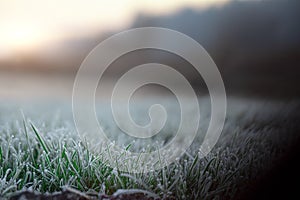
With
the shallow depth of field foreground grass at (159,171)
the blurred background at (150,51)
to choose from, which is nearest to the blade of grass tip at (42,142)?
the shallow depth of field foreground grass at (159,171)

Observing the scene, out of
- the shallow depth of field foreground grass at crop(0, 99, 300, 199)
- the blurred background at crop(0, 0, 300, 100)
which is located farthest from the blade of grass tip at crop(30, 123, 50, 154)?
the blurred background at crop(0, 0, 300, 100)

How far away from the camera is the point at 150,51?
1.10 meters

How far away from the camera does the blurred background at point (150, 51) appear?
108 centimetres

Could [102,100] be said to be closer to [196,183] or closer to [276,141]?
[196,183]

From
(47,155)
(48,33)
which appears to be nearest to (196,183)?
(47,155)

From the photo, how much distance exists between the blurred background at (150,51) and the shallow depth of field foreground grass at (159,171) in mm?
60

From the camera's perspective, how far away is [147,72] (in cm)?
111

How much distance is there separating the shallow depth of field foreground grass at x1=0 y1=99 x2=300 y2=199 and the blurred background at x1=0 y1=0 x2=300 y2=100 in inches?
2.4

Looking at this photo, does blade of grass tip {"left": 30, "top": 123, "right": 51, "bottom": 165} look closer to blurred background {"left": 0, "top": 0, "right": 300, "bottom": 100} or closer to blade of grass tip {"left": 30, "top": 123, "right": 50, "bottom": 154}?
blade of grass tip {"left": 30, "top": 123, "right": 50, "bottom": 154}

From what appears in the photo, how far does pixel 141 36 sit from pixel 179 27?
0.34 ft

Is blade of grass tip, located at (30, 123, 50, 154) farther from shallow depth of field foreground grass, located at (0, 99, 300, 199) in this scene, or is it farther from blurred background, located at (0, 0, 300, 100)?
blurred background, located at (0, 0, 300, 100)

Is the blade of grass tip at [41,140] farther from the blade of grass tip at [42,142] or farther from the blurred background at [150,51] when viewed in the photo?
the blurred background at [150,51]

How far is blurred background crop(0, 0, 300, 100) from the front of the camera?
1.08m

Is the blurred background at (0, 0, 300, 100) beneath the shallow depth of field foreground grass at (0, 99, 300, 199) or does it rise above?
above
